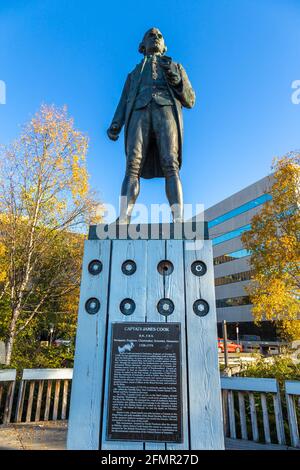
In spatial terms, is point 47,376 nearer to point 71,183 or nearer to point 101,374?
point 101,374

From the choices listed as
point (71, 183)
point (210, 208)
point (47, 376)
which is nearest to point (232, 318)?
point (210, 208)

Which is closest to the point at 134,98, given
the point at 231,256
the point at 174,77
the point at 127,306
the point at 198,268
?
the point at 174,77

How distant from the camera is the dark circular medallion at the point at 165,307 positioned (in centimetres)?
284

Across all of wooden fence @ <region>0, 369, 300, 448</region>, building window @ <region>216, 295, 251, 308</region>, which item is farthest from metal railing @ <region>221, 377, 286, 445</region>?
building window @ <region>216, 295, 251, 308</region>

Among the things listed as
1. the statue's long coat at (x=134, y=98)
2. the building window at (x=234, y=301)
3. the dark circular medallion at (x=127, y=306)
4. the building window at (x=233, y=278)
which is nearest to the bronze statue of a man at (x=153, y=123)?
the statue's long coat at (x=134, y=98)

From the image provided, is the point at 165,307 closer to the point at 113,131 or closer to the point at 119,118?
the point at 113,131

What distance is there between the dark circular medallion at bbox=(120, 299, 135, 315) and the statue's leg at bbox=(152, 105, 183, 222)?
1.29 metres

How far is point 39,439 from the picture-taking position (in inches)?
156

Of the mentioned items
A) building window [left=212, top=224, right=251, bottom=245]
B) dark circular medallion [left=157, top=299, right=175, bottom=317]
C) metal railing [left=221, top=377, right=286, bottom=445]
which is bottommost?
metal railing [left=221, top=377, right=286, bottom=445]

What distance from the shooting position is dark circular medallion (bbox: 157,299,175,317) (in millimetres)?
2840

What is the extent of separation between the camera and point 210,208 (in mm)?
37719

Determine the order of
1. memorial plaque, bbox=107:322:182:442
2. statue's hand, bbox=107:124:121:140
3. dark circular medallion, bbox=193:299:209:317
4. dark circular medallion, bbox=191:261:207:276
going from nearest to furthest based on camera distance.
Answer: memorial plaque, bbox=107:322:182:442 → dark circular medallion, bbox=193:299:209:317 → dark circular medallion, bbox=191:261:207:276 → statue's hand, bbox=107:124:121:140

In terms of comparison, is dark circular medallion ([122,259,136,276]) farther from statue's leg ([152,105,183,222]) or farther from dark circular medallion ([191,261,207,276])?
statue's leg ([152,105,183,222])

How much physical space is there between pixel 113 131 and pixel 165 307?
2.69 metres
